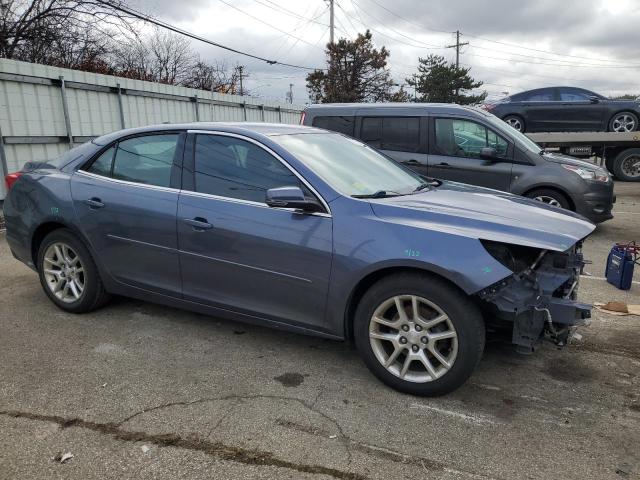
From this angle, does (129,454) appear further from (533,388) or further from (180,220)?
(533,388)

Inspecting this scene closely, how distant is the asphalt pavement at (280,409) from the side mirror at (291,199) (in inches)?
42.9

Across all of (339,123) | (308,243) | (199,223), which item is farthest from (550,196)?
(199,223)

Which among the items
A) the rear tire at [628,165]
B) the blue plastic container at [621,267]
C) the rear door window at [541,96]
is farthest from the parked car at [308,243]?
the rear tire at [628,165]

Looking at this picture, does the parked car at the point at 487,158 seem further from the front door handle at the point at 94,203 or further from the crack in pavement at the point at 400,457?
the crack in pavement at the point at 400,457

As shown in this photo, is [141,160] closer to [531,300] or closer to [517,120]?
[531,300]

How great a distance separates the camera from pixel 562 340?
313cm

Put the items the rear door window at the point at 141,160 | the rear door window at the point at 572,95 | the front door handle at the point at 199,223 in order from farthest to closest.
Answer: the rear door window at the point at 572,95, the rear door window at the point at 141,160, the front door handle at the point at 199,223

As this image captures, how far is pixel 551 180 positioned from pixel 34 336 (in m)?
6.64

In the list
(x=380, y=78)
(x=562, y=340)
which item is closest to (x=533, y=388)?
(x=562, y=340)

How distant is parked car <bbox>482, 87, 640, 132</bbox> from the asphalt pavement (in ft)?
37.1

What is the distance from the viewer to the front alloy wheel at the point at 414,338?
118 inches

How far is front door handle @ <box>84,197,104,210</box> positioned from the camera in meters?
4.07

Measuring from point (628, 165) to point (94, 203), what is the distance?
14392mm

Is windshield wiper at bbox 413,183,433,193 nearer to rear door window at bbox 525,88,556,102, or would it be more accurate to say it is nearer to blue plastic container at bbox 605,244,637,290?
blue plastic container at bbox 605,244,637,290
